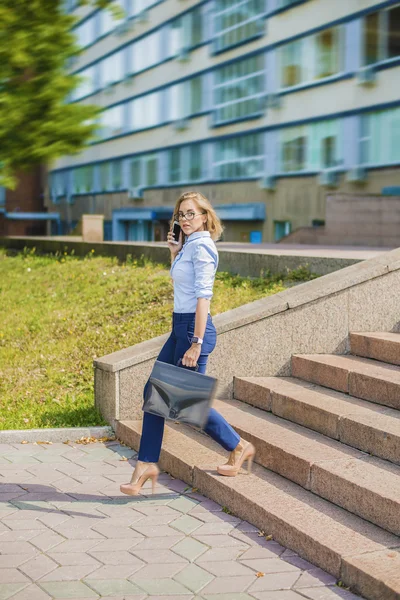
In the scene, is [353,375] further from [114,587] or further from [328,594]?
[114,587]

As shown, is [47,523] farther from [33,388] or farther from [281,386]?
[33,388]

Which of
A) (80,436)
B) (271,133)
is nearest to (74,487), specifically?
(80,436)

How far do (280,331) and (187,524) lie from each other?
2.68m

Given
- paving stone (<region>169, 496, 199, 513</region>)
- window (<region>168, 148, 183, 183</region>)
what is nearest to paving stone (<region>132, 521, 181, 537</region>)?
paving stone (<region>169, 496, 199, 513</region>)

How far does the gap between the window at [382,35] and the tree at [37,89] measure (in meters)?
13.7

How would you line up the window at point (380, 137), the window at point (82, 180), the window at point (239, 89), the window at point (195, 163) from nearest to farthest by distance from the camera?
the window at point (380, 137), the window at point (239, 89), the window at point (195, 163), the window at point (82, 180)

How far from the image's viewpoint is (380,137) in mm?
24359

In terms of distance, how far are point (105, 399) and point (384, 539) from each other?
3.41 metres

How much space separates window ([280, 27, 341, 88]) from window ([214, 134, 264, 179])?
105 inches

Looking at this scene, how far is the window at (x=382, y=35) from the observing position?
23547mm

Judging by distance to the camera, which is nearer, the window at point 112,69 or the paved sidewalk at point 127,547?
the paved sidewalk at point 127,547

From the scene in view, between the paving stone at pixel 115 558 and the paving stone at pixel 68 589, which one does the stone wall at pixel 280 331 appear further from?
the paving stone at pixel 68 589

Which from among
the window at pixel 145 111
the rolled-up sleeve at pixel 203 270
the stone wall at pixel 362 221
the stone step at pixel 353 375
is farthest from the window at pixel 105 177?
the rolled-up sleeve at pixel 203 270

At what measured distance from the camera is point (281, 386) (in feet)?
22.8
